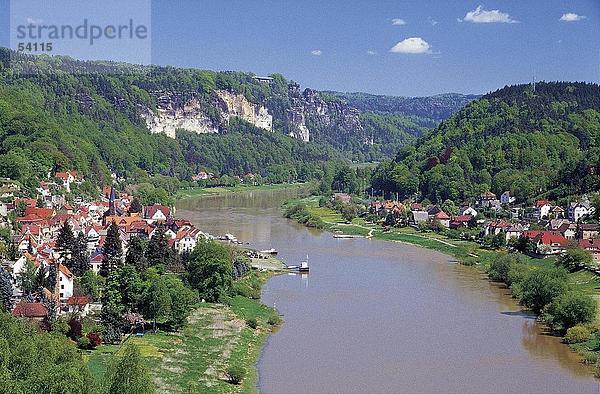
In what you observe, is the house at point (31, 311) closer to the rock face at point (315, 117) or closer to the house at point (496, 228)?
the house at point (496, 228)

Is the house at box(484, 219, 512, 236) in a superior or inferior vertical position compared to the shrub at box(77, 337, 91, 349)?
superior

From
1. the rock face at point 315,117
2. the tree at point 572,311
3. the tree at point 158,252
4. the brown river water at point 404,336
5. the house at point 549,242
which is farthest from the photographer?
the rock face at point 315,117

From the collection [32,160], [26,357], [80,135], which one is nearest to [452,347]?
[26,357]

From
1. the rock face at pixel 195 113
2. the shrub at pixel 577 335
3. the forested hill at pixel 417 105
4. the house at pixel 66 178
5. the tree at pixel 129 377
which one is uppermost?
the forested hill at pixel 417 105

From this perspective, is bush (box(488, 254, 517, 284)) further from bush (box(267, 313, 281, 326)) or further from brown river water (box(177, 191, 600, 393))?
bush (box(267, 313, 281, 326))

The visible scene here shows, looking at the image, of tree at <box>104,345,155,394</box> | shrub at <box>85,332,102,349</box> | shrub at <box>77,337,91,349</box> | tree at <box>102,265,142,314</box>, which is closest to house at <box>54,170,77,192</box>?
tree at <box>102,265,142,314</box>

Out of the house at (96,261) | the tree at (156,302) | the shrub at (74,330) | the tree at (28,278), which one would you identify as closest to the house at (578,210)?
the house at (96,261)

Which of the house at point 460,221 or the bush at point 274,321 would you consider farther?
the house at point 460,221

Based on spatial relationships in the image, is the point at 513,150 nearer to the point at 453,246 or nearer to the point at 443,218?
the point at 443,218
